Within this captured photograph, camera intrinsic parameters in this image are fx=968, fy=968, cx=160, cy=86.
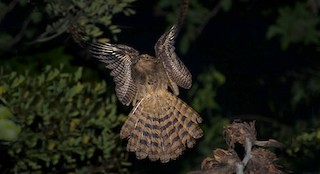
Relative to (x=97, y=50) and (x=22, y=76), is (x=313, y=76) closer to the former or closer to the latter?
(x=22, y=76)

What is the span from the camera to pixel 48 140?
473 centimetres

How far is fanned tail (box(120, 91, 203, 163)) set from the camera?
291cm

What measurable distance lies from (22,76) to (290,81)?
2.20m

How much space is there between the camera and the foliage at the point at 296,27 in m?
6.02

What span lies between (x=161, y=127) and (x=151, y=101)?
13 cm

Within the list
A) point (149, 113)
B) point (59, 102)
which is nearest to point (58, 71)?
point (59, 102)

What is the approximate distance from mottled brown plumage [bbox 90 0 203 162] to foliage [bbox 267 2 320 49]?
115 inches

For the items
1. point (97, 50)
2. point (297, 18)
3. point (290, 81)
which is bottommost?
point (290, 81)

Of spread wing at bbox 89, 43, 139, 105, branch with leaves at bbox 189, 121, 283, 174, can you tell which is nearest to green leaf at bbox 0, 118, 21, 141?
branch with leaves at bbox 189, 121, 283, 174

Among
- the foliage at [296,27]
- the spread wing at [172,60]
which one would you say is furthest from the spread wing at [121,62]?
the foliage at [296,27]

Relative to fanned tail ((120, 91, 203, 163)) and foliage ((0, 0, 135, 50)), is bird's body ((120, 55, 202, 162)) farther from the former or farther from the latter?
foliage ((0, 0, 135, 50))

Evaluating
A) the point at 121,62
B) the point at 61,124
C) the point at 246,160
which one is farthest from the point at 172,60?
the point at 61,124

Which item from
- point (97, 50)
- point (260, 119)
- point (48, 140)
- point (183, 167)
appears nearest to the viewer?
point (97, 50)

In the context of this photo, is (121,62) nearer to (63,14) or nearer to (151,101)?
(151,101)
